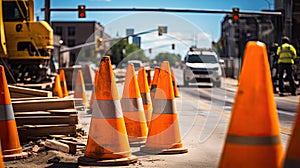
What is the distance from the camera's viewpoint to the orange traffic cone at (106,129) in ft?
22.9

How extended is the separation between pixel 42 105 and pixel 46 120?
476 mm

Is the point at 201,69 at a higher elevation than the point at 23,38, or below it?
below

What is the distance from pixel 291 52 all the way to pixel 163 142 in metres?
15.5

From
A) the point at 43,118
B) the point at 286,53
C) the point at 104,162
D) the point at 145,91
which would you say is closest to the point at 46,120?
the point at 43,118

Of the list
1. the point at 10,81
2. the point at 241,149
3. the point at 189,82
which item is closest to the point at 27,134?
the point at 241,149

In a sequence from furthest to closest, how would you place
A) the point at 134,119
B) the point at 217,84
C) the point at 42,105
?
the point at 217,84
the point at 42,105
the point at 134,119

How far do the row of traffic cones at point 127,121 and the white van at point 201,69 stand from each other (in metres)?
24.7

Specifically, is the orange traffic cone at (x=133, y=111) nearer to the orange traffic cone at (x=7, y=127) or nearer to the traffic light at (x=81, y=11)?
the orange traffic cone at (x=7, y=127)

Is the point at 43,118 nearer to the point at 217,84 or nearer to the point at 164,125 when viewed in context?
the point at 164,125

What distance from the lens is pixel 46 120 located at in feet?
30.0

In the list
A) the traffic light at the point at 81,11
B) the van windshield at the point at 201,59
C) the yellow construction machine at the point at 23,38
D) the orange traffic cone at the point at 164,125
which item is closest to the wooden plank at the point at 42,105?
the orange traffic cone at the point at 164,125

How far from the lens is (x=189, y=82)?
35.7m

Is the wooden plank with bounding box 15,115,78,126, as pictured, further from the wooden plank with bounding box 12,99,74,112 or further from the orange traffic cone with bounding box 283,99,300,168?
the orange traffic cone with bounding box 283,99,300,168

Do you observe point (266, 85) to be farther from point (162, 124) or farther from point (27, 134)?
point (27, 134)
